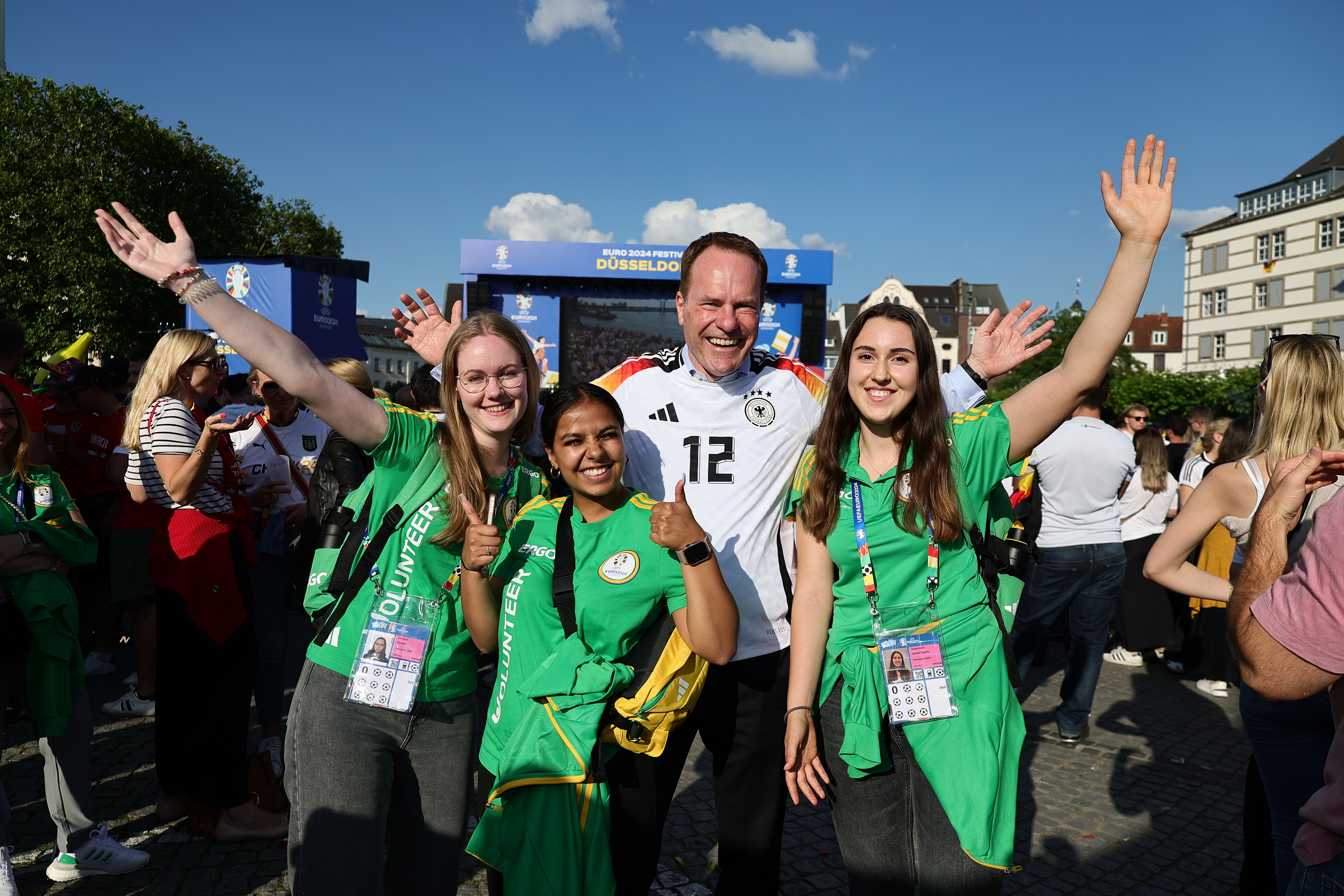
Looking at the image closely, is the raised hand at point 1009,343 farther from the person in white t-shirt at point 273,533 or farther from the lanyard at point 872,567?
the person in white t-shirt at point 273,533

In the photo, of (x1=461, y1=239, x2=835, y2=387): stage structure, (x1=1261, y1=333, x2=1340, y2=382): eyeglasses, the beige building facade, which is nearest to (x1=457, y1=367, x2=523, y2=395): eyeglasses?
(x1=1261, y1=333, x2=1340, y2=382): eyeglasses

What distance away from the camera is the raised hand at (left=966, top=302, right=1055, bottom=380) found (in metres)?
2.64

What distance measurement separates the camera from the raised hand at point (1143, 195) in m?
2.10

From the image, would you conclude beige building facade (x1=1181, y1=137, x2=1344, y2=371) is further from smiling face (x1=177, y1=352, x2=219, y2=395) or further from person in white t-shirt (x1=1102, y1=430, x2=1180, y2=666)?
smiling face (x1=177, y1=352, x2=219, y2=395)

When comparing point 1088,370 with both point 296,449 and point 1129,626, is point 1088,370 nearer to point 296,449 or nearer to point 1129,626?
point 296,449

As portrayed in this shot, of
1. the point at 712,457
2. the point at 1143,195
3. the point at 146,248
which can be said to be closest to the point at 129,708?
the point at 146,248

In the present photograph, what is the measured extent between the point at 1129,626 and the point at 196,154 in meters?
29.4

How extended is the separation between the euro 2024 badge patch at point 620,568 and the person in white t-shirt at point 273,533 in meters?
2.41

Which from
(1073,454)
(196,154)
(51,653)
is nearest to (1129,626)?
(1073,454)

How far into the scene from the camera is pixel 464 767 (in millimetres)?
2414

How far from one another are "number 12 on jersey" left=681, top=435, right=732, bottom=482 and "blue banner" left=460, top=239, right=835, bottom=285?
63.9 ft

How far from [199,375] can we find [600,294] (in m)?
18.9

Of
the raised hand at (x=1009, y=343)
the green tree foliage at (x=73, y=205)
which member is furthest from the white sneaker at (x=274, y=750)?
the green tree foliage at (x=73, y=205)

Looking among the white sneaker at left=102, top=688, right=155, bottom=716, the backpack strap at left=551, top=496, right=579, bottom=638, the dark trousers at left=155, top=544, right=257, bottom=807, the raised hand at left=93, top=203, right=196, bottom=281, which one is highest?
the raised hand at left=93, top=203, right=196, bottom=281
